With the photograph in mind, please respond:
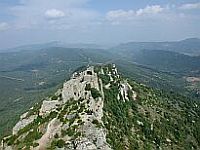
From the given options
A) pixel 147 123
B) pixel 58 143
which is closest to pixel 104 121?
pixel 58 143

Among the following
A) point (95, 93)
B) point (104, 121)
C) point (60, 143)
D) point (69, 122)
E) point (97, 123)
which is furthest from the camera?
point (95, 93)

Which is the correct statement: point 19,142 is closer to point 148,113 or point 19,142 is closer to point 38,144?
point 38,144

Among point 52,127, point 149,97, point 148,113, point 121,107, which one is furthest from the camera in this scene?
point 149,97

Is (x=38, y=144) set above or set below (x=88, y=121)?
below

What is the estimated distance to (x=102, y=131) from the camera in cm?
7119

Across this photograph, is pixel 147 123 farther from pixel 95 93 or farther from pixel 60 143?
pixel 60 143

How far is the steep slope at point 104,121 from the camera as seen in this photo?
232 ft

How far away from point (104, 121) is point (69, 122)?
7.85m

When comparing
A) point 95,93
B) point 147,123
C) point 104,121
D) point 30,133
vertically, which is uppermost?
point 95,93

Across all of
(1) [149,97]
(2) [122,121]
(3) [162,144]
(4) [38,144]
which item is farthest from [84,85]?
(1) [149,97]

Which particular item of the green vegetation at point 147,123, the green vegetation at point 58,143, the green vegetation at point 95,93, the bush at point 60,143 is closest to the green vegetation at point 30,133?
the green vegetation at point 58,143

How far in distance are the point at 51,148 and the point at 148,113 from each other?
4015cm

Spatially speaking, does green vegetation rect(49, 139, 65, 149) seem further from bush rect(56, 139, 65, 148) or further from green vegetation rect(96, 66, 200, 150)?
green vegetation rect(96, 66, 200, 150)

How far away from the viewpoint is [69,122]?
242 ft
